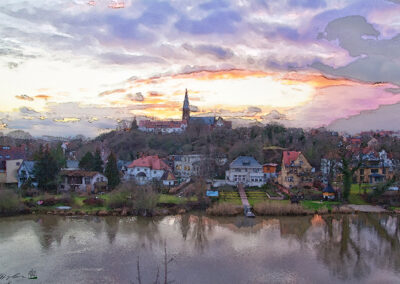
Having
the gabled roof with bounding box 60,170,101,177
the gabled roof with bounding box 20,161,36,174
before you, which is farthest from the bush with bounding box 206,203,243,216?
the gabled roof with bounding box 20,161,36,174

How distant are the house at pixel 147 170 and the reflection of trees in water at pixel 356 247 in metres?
17.0

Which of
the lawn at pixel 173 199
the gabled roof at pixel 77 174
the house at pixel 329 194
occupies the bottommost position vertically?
the lawn at pixel 173 199

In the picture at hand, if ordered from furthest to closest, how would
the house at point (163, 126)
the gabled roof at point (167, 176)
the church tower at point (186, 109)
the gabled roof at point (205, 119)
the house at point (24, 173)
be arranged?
the church tower at point (186, 109), the house at point (163, 126), the gabled roof at point (205, 119), the gabled roof at point (167, 176), the house at point (24, 173)

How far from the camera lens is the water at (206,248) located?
13.5 metres

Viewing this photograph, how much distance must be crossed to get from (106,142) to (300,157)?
36.9m

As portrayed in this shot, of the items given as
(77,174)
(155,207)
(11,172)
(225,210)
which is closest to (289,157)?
(225,210)

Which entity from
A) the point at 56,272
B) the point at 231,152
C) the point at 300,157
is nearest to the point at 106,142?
the point at 231,152

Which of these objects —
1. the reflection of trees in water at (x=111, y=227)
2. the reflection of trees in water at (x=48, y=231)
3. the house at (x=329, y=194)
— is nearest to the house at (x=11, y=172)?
the reflection of trees in water at (x=48, y=231)

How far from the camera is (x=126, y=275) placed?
521 inches

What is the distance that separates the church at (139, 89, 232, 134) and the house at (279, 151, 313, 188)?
3037 centimetres

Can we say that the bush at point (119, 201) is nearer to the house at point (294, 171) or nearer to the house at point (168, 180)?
the house at point (168, 180)

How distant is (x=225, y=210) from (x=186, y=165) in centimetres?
1562

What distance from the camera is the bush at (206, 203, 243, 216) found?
2316cm

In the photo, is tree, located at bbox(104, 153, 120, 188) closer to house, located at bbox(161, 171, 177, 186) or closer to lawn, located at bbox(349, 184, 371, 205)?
house, located at bbox(161, 171, 177, 186)
